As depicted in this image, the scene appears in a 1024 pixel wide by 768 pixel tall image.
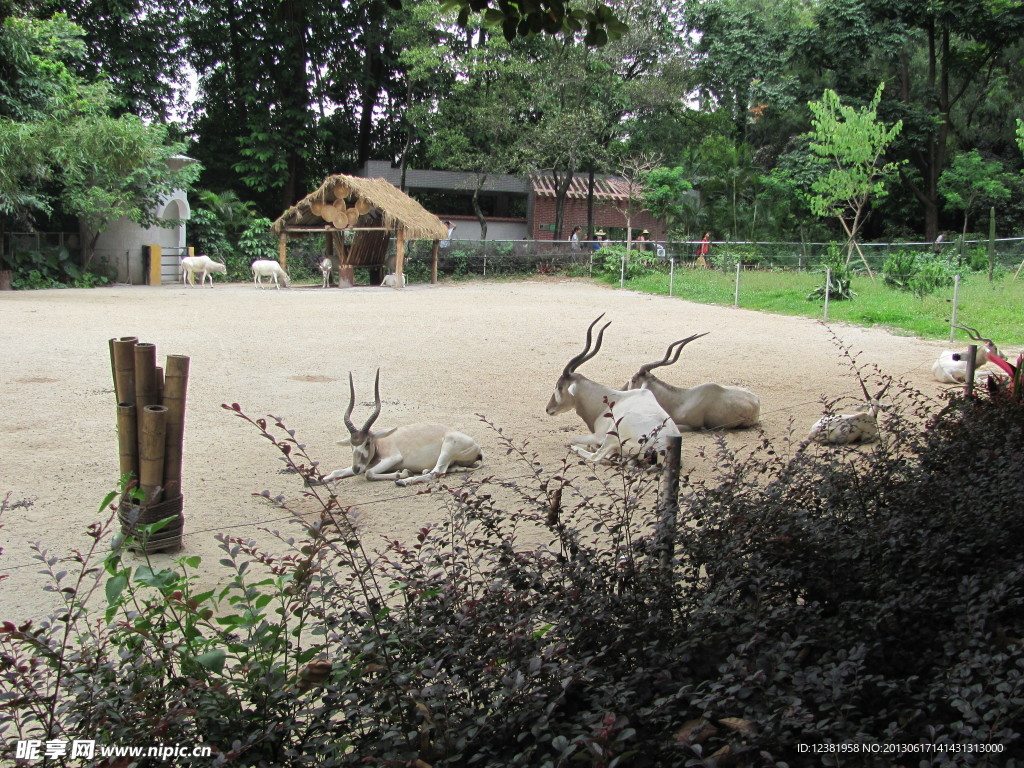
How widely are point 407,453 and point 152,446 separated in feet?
6.15

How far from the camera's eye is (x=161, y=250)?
23859 mm

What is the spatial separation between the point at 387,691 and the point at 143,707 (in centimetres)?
57

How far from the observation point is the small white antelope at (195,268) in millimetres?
22859

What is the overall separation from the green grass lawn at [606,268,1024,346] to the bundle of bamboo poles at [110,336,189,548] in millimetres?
10068

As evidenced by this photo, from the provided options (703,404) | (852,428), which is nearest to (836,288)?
(703,404)

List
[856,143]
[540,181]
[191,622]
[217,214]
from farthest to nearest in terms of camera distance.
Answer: [540,181] < [217,214] < [856,143] < [191,622]

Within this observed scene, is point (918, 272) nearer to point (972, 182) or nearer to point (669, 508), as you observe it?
point (972, 182)

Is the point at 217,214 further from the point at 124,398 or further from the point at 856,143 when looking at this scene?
the point at 124,398

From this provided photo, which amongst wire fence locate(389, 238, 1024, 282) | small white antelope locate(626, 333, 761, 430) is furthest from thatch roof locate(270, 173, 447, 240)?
small white antelope locate(626, 333, 761, 430)

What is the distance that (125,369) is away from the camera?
179 inches

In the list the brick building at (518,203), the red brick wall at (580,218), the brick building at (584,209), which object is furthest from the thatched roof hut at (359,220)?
the red brick wall at (580,218)

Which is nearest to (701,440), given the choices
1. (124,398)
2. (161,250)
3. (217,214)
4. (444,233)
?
(124,398)

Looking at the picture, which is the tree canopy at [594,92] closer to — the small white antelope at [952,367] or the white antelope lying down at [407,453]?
the small white antelope at [952,367]

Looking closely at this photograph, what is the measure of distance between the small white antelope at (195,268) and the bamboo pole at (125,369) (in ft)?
63.0
